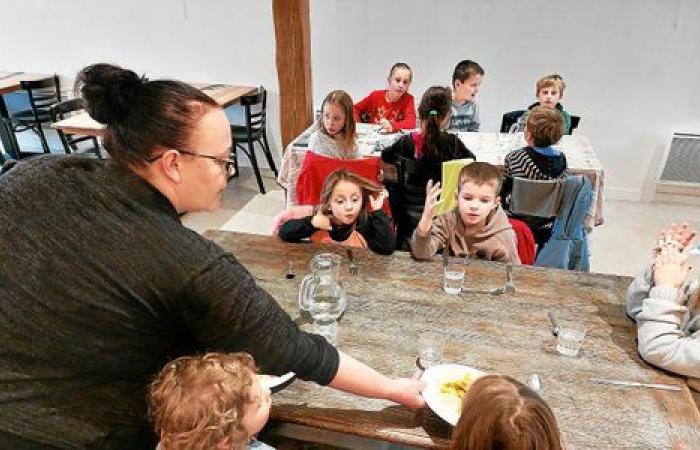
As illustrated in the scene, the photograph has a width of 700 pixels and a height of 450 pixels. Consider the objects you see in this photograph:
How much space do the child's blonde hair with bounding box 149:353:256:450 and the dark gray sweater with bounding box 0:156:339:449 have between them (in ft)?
0.14

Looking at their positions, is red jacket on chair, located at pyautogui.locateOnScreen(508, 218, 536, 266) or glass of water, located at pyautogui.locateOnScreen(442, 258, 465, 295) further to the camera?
red jacket on chair, located at pyautogui.locateOnScreen(508, 218, 536, 266)

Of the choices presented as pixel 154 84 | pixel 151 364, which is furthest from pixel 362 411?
pixel 154 84

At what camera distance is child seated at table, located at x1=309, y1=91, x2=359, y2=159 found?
3145mm

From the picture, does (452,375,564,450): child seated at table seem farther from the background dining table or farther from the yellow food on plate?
the background dining table

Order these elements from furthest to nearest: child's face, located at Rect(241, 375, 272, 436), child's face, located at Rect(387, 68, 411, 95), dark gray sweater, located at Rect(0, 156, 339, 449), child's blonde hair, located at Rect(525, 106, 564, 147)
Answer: child's face, located at Rect(387, 68, 411, 95) < child's blonde hair, located at Rect(525, 106, 564, 147) < child's face, located at Rect(241, 375, 272, 436) < dark gray sweater, located at Rect(0, 156, 339, 449)

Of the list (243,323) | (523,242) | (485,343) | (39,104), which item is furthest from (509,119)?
(39,104)

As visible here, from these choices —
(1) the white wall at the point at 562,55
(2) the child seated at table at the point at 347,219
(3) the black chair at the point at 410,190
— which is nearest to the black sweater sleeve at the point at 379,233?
(2) the child seated at table at the point at 347,219

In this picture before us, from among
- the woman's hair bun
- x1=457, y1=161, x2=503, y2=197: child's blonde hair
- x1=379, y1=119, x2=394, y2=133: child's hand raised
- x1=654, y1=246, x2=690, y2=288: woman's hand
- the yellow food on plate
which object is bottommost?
x1=379, y1=119, x2=394, y2=133: child's hand raised

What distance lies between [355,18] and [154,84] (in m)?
3.86

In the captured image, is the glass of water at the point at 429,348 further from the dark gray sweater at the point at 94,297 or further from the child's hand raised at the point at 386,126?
the child's hand raised at the point at 386,126

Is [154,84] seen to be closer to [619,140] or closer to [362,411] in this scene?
[362,411]

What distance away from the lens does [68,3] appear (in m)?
4.93

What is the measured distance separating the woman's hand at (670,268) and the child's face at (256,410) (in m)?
1.13

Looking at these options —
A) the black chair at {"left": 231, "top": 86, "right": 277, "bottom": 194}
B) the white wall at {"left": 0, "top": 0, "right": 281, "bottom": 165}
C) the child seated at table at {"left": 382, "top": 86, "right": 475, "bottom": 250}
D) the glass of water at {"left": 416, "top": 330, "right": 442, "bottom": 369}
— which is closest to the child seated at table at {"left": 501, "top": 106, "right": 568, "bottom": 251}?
the child seated at table at {"left": 382, "top": 86, "right": 475, "bottom": 250}
